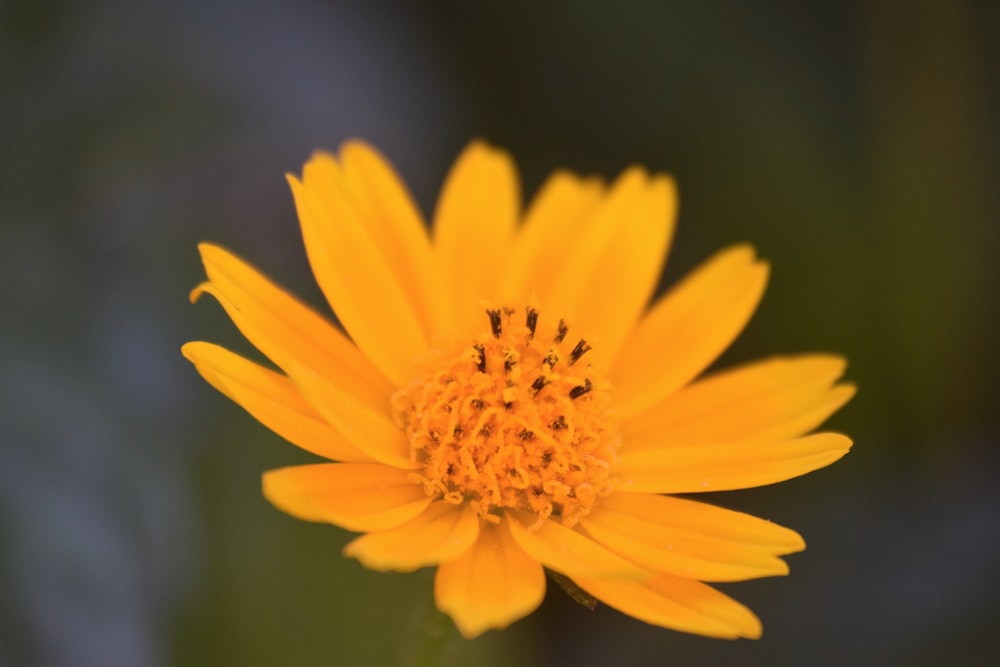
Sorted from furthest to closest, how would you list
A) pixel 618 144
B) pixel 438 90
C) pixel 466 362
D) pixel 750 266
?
pixel 618 144 < pixel 438 90 < pixel 750 266 < pixel 466 362

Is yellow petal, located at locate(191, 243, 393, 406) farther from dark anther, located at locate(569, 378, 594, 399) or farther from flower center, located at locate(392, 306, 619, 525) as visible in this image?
dark anther, located at locate(569, 378, 594, 399)

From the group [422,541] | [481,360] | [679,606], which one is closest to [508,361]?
[481,360]

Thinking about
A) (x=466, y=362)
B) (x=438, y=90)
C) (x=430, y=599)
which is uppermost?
(x=438, y=90)

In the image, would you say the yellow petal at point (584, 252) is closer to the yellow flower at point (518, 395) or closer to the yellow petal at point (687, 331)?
the yellow flower at point (518, 395)

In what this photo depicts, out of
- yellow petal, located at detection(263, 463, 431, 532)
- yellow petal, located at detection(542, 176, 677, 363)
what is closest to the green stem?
yellow petal, located at detection(263, 463, 431, 532)

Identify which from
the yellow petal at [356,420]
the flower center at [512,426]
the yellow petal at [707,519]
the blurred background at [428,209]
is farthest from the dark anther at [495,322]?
the blurred background at [428,209]

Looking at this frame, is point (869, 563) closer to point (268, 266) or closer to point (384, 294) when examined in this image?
point (384, 294)

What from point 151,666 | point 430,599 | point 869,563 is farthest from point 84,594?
point 869,563
